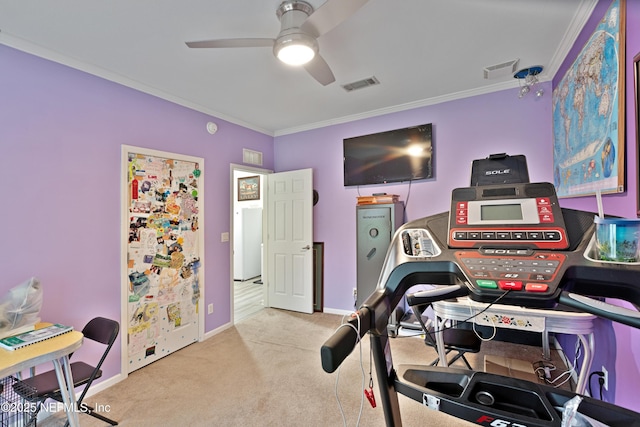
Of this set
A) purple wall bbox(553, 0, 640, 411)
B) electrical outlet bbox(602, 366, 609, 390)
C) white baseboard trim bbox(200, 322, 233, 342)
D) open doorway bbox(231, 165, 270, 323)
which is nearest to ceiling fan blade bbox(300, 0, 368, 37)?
purple wall bbox(553, 0, 640, 411)

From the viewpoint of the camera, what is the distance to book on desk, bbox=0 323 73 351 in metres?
1.67

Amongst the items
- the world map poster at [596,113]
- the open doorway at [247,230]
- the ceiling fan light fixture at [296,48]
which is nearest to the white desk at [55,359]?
the ceiling fan light fixture at [296,48]

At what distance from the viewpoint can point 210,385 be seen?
242 centimetres

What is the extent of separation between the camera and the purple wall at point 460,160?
1.42 meters

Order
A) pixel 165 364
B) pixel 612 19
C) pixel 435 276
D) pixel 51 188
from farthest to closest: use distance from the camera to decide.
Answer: pixel 165 364
pixel 51 188
pixel 612 19
pixel 435 276

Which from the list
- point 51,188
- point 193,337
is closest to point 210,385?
point 193,337

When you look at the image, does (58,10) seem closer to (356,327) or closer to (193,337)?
(356,327)

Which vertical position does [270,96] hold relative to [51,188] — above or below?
above

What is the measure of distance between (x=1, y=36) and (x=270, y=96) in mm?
2006

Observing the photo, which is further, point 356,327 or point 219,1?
point 219,1

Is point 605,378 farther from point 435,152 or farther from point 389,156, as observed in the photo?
point 389,156

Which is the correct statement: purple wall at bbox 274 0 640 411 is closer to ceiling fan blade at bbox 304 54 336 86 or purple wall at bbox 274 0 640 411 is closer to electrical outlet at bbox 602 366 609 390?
electrical outlet at bbox 602 366 609 390

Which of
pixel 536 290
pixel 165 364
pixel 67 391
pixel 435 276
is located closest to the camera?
pixel 536 290

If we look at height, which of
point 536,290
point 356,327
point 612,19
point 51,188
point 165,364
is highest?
point 612,19
